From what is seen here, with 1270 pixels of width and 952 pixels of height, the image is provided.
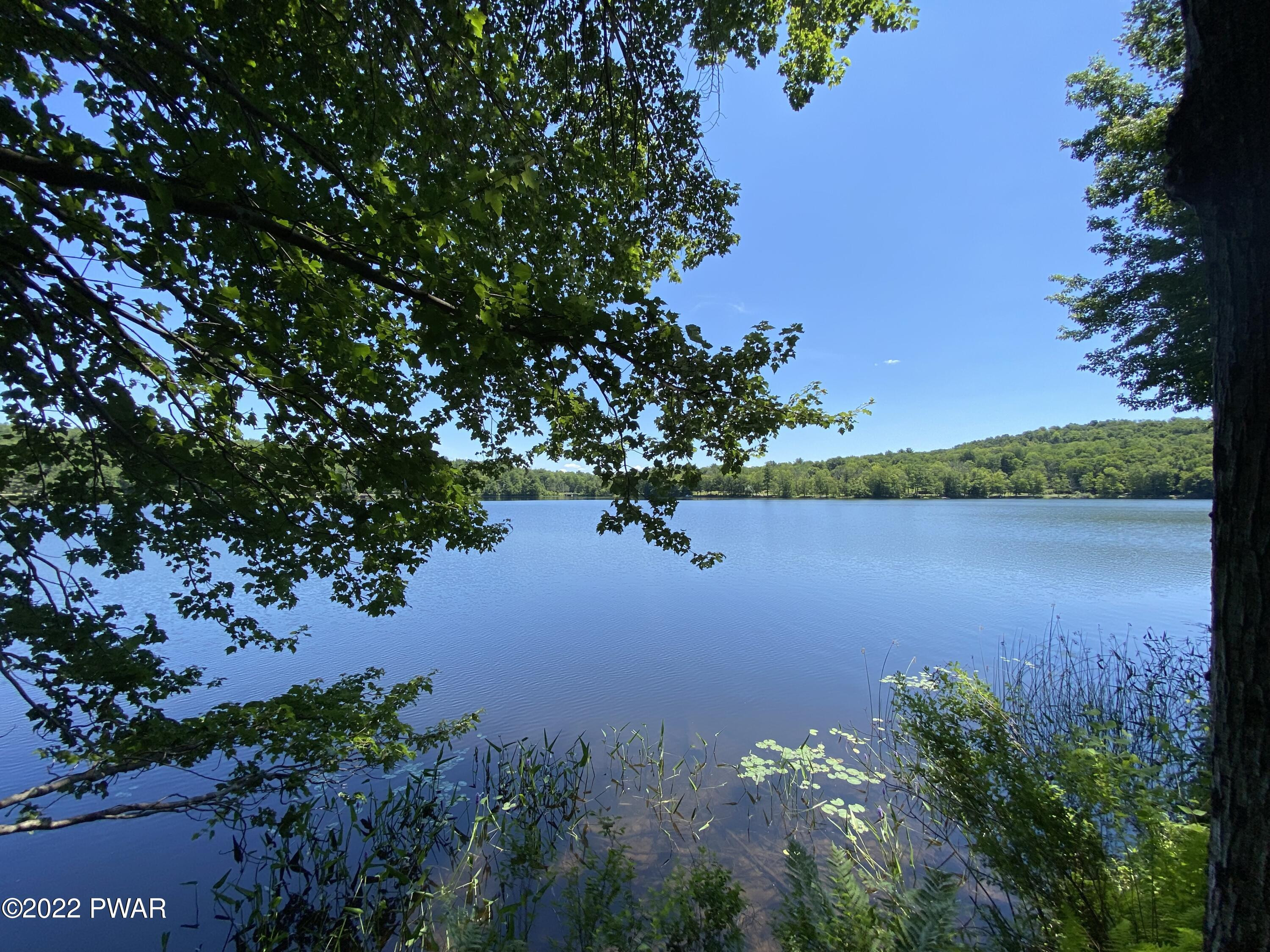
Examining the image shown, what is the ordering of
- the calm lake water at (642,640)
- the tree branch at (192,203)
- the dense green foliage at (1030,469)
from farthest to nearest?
the dense green foliage at (1030,469)
the calm lake water at (642,640)
the tree branch at (192,203)

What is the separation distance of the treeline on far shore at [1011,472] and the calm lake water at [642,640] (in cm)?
1646

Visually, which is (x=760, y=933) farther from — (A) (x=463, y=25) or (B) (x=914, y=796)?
(A) (x=463, y=25)

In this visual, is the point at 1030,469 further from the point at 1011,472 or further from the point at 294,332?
the point at 294,332

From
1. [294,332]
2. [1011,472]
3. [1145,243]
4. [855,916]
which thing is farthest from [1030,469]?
[294,332]

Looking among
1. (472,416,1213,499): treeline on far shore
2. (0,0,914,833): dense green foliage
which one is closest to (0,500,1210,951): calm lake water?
(0,0,914,833): dense green foliage

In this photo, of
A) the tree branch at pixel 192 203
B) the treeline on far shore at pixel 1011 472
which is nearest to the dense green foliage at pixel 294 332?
the tree branch at pixel 192 203

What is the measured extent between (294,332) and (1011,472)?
91.9 m

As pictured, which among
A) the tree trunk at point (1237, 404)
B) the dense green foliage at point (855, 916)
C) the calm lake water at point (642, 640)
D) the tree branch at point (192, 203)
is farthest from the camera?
the calm lake water at point (642, 640)

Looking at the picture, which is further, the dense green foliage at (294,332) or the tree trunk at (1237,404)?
the dense green foliage at (294,332)

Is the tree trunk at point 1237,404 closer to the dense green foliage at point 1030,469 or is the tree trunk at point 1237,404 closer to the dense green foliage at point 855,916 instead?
the dense green foliage at point 855,916

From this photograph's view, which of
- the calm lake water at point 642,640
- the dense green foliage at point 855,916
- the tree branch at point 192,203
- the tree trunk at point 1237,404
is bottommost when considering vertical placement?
the calm lake water at point 642,640

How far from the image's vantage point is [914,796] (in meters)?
4.67

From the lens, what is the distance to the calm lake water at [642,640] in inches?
164

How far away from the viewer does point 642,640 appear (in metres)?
10.7
